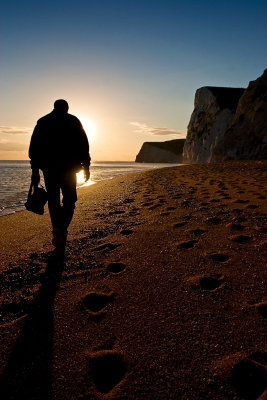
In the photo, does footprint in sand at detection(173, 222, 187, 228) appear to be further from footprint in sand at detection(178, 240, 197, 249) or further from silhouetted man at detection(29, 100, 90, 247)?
silhouetted man at detection(29, 100, 90, 247)

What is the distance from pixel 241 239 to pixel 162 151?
110454mm

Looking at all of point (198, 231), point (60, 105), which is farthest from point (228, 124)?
point (60, 105)

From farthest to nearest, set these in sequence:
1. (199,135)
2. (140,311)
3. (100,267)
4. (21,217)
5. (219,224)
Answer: (199,135), (21,217), (219,224), (100,267), (140,311)

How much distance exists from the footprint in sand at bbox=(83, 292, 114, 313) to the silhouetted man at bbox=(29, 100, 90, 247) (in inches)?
49.7

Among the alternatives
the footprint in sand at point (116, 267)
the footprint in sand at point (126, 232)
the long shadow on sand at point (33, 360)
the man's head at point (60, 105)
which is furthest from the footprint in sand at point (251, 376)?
the man's head at point (60, 105)

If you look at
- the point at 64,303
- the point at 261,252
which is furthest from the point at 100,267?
the point at 261,252

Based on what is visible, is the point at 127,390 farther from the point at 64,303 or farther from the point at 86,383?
the point at 64,303

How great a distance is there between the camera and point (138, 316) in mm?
1646

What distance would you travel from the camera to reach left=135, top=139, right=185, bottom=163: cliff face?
10681 centimetres

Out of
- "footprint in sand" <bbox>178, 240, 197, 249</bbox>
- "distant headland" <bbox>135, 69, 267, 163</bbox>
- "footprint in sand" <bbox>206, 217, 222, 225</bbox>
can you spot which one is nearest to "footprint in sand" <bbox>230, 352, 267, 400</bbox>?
"footprint in sand" <bbox>178, 240, 197, 249</bbox>

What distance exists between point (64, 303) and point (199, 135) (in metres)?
41.5

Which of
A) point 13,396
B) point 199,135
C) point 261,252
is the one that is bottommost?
point 13,396

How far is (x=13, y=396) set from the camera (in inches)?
43.9

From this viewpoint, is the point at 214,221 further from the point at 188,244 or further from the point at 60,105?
the point at 60,105
